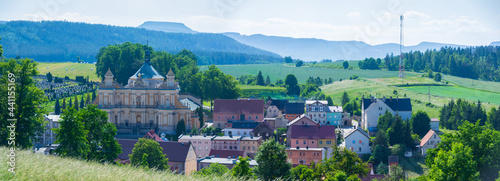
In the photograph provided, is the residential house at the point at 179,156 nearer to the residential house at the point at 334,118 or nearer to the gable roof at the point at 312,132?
the gable roof at the point at 312,132

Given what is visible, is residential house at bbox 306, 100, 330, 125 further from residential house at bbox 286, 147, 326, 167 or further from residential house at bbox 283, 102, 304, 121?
residential house at bbox 286, 147, 326, 167

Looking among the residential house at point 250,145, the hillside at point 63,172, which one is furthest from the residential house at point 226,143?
the hillside at point 63,172

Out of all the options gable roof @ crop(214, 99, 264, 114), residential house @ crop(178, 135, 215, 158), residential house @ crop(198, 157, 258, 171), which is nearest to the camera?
residential house @ crop(198, 157, 258, 171)

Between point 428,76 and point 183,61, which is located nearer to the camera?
point 183,61

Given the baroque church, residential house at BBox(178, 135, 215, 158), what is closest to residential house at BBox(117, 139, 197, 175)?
residential house at BBox(178, 135, 215, 158)

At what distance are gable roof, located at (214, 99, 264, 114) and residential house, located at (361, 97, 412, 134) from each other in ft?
41.8

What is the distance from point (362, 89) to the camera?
114 m

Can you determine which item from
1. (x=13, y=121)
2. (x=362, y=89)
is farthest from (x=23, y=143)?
(x=362, y=89)

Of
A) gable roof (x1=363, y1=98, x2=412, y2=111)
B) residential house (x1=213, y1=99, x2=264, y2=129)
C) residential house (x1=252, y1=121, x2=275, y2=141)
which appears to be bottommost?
residential house (x1=252, y1=121, x2=275, y2=141)

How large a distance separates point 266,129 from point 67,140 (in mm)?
36402

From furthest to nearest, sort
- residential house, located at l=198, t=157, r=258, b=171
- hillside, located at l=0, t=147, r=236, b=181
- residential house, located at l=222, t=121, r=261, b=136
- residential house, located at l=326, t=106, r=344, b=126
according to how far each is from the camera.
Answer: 1. residential house, located at l=326, t=106, r=344, b=126
2. residential house, located at l=222, t=121, r=261, b=136
3. residential house, located at l=198, t=157, r=258, b=171
4. hillside, located at l=0, t=147, r=236, b=181

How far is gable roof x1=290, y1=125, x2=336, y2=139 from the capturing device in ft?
205

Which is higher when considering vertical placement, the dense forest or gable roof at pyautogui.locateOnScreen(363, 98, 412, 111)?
the dense forest

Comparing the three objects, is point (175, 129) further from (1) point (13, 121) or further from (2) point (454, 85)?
(2) point (454, 85)
